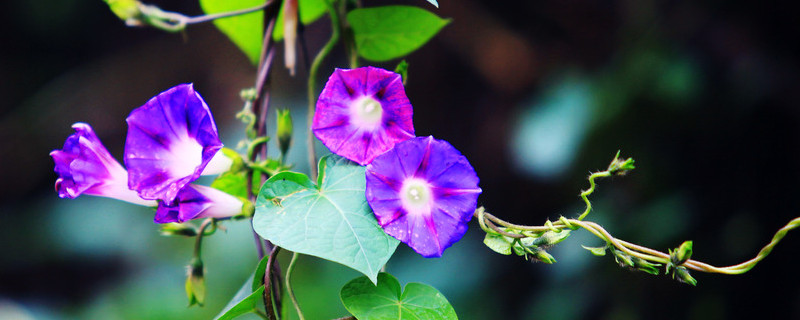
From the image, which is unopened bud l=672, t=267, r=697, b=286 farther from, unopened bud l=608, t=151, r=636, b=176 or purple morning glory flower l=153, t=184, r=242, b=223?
purple morning glory flower l=153, t=184, r=242, b=223

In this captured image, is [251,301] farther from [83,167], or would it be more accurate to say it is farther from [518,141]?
[518,141]

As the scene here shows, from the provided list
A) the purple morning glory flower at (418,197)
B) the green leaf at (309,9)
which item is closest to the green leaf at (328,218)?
the purple morning glory flower at (418,197)

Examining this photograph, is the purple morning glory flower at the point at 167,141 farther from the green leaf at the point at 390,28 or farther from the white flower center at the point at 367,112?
the green leaf at the point at 390,28

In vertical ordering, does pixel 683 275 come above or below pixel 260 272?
above

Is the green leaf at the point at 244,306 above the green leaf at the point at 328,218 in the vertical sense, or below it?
below

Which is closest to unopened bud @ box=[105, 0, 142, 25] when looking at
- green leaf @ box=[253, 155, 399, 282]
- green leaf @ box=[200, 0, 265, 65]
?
green leaf @ box=[200, 0, 265, 65]

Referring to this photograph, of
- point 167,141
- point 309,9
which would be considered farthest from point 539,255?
point 309,9
